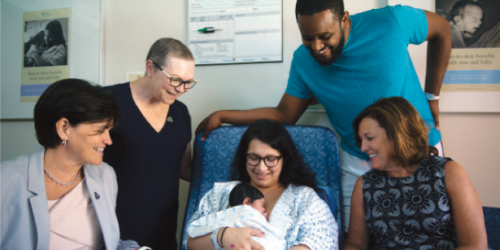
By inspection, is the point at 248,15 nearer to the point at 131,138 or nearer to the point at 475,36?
the point at 131,138

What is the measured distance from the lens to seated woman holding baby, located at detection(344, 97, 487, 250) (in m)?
1.32

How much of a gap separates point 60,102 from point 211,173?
→ 853 millimetres

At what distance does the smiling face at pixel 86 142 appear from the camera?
1435 millimetres

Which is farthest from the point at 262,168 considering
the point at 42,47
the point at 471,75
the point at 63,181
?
the point at 42,47

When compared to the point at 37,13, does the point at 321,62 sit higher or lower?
lower

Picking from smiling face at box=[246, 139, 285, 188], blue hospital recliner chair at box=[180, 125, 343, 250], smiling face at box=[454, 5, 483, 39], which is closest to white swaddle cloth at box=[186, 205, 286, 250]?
smiling face at box=[246, 139, 285, 188]

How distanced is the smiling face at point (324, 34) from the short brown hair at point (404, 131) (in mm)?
384

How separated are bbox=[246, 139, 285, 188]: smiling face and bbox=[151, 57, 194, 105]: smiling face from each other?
484 millimetres

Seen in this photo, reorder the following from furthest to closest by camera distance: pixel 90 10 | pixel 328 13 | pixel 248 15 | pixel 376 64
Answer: pixel 90 10
pixel 248 15
pixel 376 64
pixel 328 13

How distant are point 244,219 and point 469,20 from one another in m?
1.81

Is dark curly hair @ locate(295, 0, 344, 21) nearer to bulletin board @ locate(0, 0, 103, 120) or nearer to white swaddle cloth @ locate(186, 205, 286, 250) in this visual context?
white swaddle cloth @ locate(186, 205, 286, 250)

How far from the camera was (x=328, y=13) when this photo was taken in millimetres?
1588

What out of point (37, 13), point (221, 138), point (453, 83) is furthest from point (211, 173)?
point (37, 13)

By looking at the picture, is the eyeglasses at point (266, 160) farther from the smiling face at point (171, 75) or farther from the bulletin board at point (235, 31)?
the bulletin board at point (235, 31)
